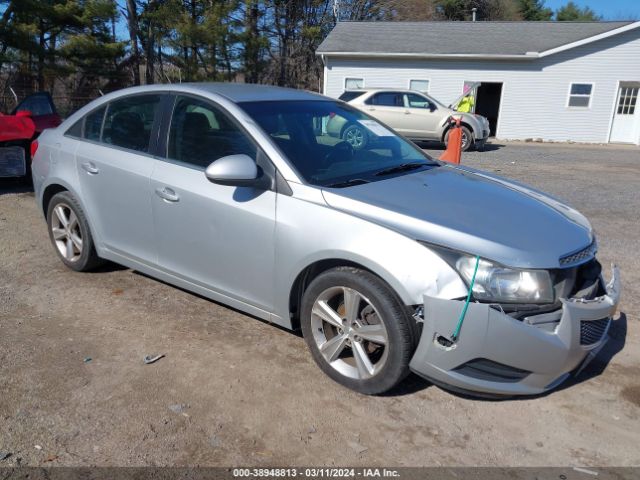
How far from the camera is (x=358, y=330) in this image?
121 inches

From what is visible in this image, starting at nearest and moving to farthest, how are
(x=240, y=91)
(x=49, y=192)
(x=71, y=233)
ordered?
1. (x=240, y=91)
2. (x=71, y=233)
3. (x=49, y=192)

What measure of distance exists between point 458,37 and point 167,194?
21.7 m

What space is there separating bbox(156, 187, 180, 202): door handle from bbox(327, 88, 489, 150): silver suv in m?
12.8

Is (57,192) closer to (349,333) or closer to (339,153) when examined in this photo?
(339,153)

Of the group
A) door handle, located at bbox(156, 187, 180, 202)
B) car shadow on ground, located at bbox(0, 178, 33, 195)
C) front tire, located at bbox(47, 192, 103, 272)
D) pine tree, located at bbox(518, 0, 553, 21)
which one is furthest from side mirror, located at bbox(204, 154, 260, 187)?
pine tree, located at bbox(518, 0, 553, 21)

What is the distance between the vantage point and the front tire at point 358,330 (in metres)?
2.88

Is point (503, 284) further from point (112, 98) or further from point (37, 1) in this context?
point (37, 1)

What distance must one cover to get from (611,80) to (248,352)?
71.6ft

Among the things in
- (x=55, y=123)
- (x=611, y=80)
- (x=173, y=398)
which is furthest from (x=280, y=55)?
(x=173, y=398)

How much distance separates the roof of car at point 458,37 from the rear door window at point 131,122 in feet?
60.6

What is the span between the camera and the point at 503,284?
8.95ft

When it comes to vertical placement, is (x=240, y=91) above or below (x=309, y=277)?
above

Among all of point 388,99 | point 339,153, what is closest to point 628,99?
point 388,99

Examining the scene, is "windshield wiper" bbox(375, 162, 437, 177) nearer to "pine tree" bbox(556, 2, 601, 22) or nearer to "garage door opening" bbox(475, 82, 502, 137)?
"garage door opening" bbox(475, 82, 502, 137)
